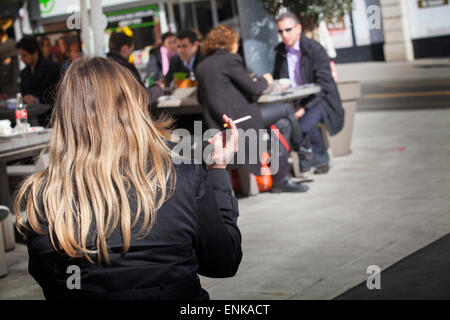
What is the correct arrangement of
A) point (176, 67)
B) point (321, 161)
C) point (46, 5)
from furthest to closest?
point (46, 5) → point (176, 67) → point (321, 161)

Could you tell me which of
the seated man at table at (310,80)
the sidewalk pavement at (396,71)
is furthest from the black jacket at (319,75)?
the sidewalk pavement at (396,71)

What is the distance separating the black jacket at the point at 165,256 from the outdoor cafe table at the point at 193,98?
487 cm

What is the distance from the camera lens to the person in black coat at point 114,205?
205 cm

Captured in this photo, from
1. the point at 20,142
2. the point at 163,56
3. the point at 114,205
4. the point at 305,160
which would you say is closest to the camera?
the point at 114,205

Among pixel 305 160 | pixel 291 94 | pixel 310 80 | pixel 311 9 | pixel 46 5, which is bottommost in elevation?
pixel 305 160

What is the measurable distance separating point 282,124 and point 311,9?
184 centimetres

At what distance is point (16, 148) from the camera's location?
5961 mm

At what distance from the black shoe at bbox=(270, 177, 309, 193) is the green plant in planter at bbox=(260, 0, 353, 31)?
90.2 inches

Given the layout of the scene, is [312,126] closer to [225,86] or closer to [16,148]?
[225,86]

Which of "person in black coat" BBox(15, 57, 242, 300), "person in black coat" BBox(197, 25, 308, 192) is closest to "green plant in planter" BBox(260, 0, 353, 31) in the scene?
"person in black coat" BBox(197, 25, 308, 192)

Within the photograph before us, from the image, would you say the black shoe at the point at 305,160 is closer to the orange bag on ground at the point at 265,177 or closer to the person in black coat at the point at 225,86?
the orange bag on ground at the point at 265,177

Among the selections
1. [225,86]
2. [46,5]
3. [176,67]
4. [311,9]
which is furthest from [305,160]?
[46,5]
